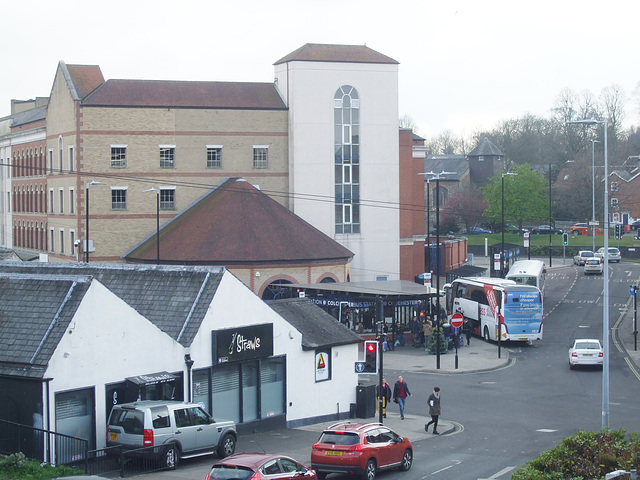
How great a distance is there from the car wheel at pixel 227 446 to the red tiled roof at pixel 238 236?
99.6 ft

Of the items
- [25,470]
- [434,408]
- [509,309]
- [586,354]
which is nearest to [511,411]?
[434,408]

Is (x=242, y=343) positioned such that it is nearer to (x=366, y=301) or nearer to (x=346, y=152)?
(x=366, y=301)

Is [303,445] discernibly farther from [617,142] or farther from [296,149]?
[617,142]

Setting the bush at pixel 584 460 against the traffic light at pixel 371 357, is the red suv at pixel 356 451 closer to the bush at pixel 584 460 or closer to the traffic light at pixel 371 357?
the traffic light at pixel 371 357

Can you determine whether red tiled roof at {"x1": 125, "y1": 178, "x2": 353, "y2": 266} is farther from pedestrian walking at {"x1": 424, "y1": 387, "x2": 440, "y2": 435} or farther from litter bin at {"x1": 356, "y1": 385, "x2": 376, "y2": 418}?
pedestrian walking at {"x1": 424, "y1": 387, "x2": 440, "y2": 435}

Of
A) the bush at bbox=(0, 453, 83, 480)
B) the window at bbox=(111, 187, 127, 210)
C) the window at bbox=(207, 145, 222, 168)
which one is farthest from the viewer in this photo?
the window at bbox=(207, 145, 222, 168)

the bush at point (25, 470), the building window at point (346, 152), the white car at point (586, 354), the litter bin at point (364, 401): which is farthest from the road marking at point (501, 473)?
the building window at point (346, 152)

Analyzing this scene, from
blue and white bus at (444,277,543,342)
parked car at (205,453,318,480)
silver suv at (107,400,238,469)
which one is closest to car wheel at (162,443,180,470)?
silver suv at (107,400,238,469)

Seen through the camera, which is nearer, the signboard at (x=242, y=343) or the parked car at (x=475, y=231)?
the signboard at (x=242, y=343)

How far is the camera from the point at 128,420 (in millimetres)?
20984

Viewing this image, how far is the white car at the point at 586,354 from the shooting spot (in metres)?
39.8

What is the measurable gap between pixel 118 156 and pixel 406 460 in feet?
136

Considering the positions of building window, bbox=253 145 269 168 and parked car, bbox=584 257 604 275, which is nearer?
building window, bbox=253 145 269 168

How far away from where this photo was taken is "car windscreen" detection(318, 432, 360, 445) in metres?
21.0
